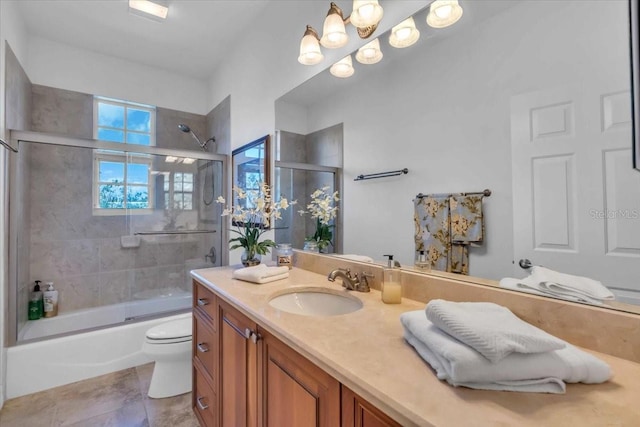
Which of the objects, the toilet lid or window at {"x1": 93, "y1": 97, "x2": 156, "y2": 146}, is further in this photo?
window at {"x1": 93, "y1": 97, "x2": 156, "y2": 146}

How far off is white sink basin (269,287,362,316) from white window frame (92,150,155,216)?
2.39 m

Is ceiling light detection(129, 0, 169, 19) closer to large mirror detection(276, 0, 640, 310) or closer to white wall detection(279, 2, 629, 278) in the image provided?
white wall detection(279, 2, 629, 278)

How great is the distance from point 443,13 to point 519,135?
60 cm

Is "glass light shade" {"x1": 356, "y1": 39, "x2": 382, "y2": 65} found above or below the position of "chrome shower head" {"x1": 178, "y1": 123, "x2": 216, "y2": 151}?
below

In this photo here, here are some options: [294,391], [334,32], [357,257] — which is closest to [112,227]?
[357,257]

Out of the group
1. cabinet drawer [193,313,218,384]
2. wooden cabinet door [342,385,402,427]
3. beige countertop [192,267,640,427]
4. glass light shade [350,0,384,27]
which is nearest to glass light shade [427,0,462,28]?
glass light shade [350,0,384,27]

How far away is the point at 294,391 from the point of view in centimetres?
84

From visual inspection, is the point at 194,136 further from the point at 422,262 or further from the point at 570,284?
the point at 570,284

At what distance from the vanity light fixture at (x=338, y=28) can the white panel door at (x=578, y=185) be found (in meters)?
0.78

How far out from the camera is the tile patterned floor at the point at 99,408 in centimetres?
170

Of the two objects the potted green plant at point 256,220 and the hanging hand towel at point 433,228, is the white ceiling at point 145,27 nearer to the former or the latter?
the potted green plant at point 256,220

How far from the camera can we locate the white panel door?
2.43ft

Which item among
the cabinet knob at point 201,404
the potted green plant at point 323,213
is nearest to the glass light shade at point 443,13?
the potted green plant at point 323,213

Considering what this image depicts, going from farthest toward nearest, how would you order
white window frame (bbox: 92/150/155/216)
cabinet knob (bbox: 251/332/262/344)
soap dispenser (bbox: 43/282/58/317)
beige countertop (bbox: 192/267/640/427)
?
1. white window frame (bbox: 92/150/155/216)
2. soap dispenser (bbox: 43/282/58/317)
3. cabinet knob (bbox: 251/332/262/344)
4. beige countertop (bbox: 192/267/640/427)
